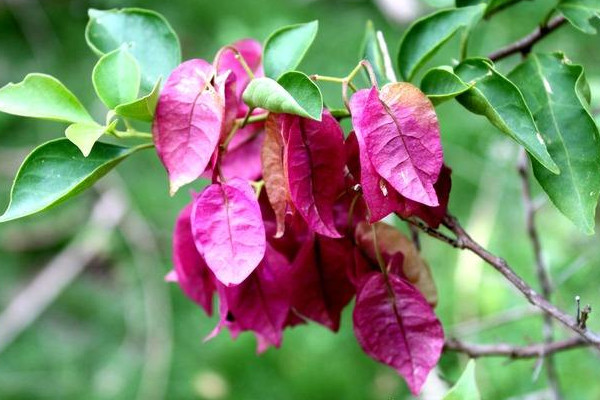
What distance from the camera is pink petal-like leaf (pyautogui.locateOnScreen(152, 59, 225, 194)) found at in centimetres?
44

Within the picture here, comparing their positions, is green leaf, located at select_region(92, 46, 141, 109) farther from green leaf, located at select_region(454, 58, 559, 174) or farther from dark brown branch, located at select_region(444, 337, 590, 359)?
dark brown branch, located at select_region(444, 337, 590, 359)

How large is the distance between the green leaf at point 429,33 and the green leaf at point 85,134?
0.68ft

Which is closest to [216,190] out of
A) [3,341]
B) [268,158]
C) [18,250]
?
[268,158]

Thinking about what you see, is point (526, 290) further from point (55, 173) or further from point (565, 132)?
point (55, 173)

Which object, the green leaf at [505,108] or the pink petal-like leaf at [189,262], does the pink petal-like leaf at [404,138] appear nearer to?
the green leaf at [505,108]

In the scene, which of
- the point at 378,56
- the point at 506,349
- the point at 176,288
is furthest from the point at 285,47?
the point at 176,288

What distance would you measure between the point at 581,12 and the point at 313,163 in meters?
0.22

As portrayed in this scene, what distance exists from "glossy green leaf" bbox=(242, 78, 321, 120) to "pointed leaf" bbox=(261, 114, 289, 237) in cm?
2

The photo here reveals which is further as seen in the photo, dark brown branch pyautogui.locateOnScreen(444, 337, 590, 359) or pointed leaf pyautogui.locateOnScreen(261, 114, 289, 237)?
dark brown branch pyautogui.locateOnScreen(444, 337, 590, 359)

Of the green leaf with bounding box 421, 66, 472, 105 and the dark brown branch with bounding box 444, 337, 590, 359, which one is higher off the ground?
the green leaf with bounding box 421, 66, 472, 105

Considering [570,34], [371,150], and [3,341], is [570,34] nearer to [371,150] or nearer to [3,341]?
[3,341]

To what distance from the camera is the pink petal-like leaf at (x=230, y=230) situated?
42 cm

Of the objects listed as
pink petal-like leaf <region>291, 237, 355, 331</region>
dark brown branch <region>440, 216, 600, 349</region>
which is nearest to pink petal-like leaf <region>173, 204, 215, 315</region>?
pink petal-like leaf <region>291, 237, 355, 331</region>

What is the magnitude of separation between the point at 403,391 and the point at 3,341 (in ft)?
2.29
